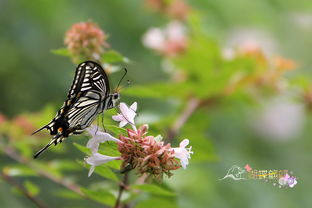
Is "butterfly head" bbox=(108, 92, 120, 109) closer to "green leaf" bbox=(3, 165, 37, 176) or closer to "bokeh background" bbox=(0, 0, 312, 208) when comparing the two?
"bokeh background" bbox=(0, 0, 312, 208)

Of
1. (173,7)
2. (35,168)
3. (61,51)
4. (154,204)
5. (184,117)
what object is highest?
(173,7)

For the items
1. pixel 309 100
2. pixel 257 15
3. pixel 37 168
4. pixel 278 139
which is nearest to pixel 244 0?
pixel 257 15

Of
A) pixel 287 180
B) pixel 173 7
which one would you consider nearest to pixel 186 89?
pixel 173 7

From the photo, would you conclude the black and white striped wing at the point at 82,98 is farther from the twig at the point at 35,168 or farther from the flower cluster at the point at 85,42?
the twig at the point at 35,168

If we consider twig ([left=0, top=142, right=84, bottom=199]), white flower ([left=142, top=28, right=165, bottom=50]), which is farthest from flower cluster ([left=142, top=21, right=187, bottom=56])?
twig ([left=0, top=142, right=84, bottom=199])

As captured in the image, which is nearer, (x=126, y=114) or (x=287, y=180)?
(x=287, y=180)

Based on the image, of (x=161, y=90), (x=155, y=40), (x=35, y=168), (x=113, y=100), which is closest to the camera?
(x=113, y=100)

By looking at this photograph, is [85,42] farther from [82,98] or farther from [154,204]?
[154,204]
